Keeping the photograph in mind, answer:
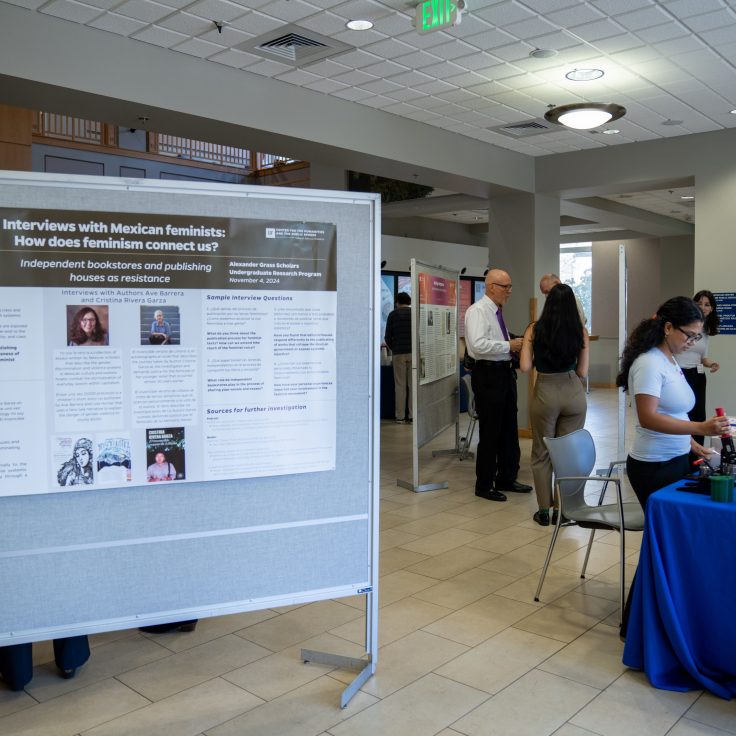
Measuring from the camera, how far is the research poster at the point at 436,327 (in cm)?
657

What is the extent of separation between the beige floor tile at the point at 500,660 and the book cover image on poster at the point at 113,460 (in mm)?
1537

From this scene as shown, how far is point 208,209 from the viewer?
2553mm

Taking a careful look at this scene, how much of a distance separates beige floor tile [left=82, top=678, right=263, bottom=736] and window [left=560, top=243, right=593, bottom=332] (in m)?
16.4

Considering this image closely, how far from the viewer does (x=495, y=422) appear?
595 cm

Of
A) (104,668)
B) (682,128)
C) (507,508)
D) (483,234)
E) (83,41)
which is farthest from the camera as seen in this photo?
(483,234)

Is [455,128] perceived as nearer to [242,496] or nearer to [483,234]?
[242,496]

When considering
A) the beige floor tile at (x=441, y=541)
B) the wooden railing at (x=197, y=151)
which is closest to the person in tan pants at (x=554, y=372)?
the beige floor tile at (x=441, y=541)

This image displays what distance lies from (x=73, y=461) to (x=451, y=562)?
105 inches

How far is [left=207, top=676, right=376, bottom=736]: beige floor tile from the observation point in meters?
2.68

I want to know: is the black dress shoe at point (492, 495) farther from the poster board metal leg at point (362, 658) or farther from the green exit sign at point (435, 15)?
the green exit sign at point (435, 15)

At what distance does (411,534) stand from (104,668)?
95.8 inches

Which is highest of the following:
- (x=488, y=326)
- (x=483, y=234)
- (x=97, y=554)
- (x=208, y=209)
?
(x=483, y=234)

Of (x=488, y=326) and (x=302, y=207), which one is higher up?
(x=302, y=207)

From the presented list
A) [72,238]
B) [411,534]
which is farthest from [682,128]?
[72,238]
